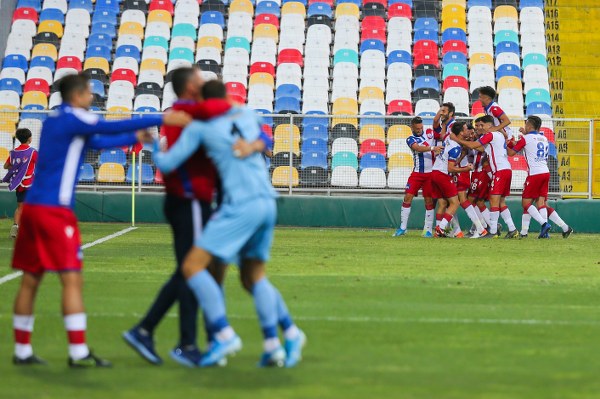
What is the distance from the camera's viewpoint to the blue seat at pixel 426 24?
33.2 meters

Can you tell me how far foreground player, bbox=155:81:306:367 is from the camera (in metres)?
7.16

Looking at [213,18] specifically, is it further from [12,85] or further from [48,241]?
[48,241]

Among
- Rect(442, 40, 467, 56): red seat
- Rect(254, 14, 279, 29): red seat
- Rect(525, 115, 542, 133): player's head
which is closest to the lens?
Rect(525, 115, 542, 133): player's head

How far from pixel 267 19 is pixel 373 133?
8.27 m

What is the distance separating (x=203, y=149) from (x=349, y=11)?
26.8 metres

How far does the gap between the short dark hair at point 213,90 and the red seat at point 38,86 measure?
80.6 feet

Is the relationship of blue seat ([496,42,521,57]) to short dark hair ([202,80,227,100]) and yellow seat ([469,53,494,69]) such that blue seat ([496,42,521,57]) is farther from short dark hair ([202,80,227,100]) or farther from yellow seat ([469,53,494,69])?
short dark hair ([202,80,227,100])

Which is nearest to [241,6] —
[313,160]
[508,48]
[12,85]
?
[12,85]

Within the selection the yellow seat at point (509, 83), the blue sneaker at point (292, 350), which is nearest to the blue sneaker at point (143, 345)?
the blue sneaker at point (292, 350)

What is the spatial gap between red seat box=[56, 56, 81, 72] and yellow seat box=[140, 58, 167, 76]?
173cm

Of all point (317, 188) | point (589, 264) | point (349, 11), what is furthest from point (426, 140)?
point (349, 11)

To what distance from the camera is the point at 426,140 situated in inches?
896

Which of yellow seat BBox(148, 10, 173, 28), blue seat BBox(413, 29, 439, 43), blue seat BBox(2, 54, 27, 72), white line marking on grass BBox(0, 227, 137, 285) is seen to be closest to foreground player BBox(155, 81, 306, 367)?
white line marking on grass BBox(0, 227, 137, 285)

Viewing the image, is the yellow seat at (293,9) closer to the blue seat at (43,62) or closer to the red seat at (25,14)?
the blue seat at (43,62)
